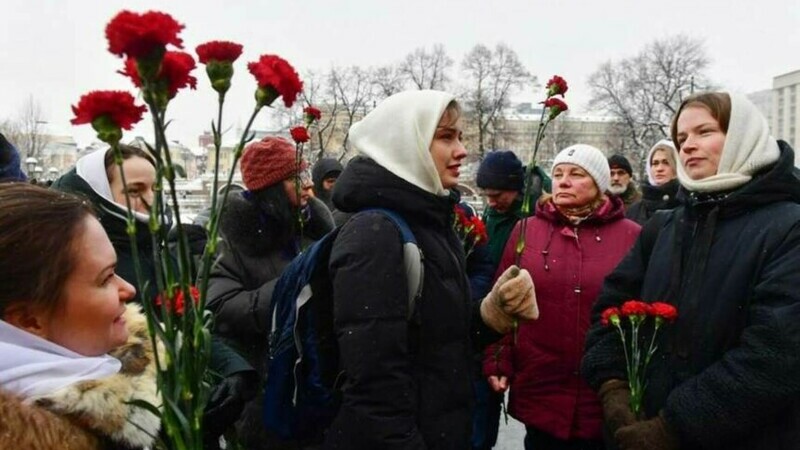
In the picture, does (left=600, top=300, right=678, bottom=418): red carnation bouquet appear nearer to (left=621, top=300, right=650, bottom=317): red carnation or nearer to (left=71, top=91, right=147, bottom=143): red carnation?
(left=621, top=300, right=650, bottom=317): red carnation

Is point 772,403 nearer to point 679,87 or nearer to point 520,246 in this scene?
point 520,246

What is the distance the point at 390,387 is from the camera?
7.25ft

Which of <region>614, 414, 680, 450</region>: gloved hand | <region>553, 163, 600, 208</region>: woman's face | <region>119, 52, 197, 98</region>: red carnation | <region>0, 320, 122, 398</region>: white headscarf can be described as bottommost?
<region>614, 414, 680, 450</region>: gloved hand

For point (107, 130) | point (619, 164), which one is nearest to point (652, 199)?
point (619, 164)

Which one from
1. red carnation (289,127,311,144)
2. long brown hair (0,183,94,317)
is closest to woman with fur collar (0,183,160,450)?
long brown hair (0,183,94,317)

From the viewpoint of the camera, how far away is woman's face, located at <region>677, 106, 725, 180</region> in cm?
262

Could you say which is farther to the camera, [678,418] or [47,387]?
[678,418]

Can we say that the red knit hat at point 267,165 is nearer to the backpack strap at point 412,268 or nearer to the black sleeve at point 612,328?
the backpack strap at point 412,268

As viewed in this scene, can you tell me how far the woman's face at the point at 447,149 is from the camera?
2.60m

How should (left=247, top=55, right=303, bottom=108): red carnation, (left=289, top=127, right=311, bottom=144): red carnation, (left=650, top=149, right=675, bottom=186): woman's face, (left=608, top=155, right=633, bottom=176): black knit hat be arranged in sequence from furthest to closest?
(left=608, top=155, right=633, bottom=176): black knit hat < (left=650, top=149, right=675, bottom=186): woman's face < (left=289, top=127, right=311, bottom=144): red carnation < (left=247, top=55, right=303, bottom=108): red carnation

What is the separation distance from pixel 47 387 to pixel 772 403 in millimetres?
2024

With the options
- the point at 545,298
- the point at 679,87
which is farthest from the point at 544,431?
the point at 679,87

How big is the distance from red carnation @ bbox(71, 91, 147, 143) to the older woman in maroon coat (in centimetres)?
241

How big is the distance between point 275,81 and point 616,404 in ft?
6.25
